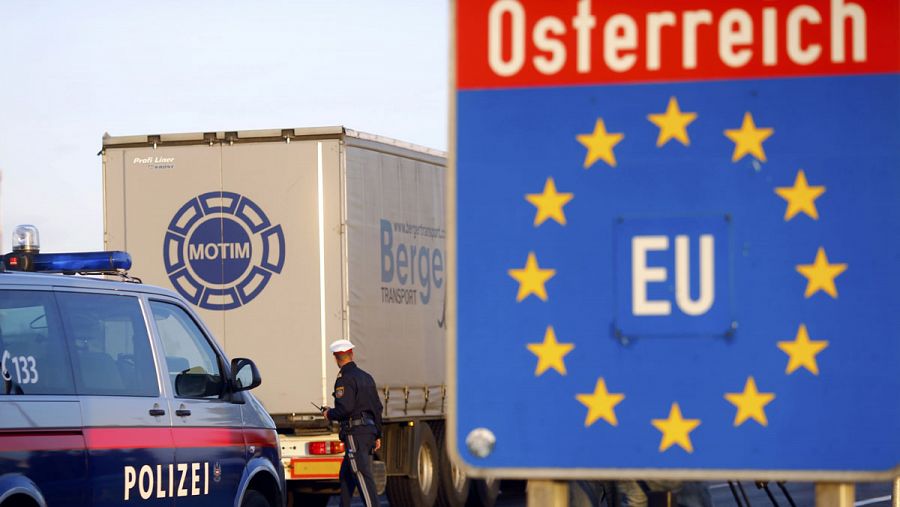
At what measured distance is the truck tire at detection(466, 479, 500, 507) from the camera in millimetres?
20344

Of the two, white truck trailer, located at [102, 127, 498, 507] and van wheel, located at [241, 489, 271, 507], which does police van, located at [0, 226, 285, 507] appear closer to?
→ van wheel, located at [241, 489, 271, 507]

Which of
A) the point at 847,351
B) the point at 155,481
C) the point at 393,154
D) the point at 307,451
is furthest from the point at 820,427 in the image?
the point at 393,154

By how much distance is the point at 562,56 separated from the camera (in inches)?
154

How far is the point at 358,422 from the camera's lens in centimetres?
1587

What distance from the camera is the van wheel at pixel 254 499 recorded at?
10219mm

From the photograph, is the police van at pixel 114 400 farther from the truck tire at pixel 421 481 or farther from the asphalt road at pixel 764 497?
the asphalt road at pixel 764 497

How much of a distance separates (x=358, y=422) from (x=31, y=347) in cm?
800

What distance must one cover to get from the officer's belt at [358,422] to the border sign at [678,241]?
12077mm

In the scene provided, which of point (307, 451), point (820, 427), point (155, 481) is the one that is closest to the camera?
point (820, 427)

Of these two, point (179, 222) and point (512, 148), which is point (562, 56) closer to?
point (512, 148)

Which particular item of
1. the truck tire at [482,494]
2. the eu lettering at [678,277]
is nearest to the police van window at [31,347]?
the eu lettering at [678,277]

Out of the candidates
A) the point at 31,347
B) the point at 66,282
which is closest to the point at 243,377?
the point at 66,282

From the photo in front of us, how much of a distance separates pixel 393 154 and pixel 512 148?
14.2m

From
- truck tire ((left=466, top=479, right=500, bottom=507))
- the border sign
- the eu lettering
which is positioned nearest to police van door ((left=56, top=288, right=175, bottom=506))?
the border sign
